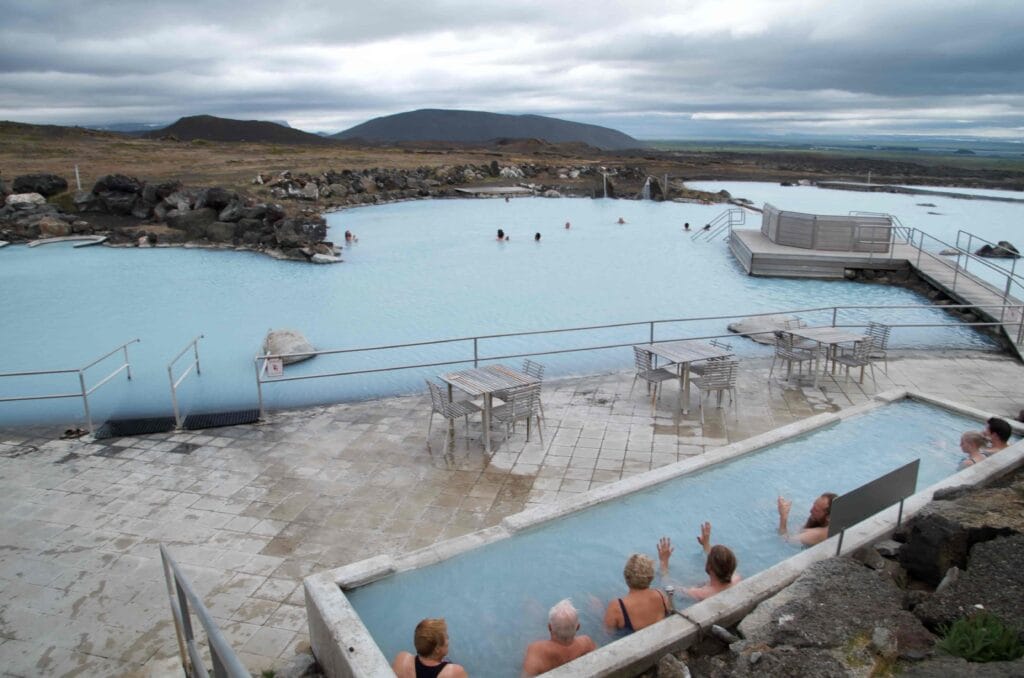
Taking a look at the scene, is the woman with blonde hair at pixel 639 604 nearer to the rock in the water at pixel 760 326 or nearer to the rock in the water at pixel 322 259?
the rock in the water at pixel 760 326

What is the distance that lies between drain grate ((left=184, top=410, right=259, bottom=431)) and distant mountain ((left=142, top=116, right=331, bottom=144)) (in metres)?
118

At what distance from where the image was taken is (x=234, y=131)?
5069 inches

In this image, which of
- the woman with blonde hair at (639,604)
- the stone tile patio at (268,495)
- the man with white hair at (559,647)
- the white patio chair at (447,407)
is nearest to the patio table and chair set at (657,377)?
the white patio chair at (447,407)

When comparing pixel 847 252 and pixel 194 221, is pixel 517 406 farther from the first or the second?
pixel 194 221

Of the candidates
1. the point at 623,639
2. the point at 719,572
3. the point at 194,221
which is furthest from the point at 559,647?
the point at 194,221

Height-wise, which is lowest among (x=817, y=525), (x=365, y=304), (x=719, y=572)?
(x=365, y=304)

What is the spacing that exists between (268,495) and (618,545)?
3227mm

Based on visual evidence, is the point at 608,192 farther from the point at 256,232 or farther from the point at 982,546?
the point at 982,546

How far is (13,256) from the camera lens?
73.9ft

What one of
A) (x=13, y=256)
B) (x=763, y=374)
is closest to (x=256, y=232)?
(x=13, y=256)

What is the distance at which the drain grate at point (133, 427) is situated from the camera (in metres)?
7.78

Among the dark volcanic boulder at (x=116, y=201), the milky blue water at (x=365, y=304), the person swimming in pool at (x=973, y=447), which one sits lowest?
the milky blue water at (x=365, y=304)

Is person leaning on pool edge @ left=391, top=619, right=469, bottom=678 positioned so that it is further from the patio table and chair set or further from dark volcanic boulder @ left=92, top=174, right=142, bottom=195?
dark volcanic boulder @ left=92, top=174, right=142, bottom=195

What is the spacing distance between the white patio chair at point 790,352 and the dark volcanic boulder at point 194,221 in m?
22.0
